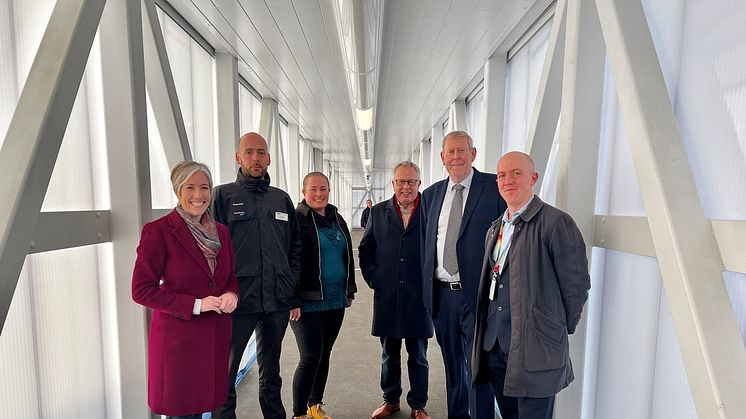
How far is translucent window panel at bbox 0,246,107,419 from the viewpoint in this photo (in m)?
1.35

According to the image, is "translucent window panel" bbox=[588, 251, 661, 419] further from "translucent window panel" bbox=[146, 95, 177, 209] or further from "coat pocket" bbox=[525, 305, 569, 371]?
"translucent window panel" bbox=[146, 95, 177, 209]

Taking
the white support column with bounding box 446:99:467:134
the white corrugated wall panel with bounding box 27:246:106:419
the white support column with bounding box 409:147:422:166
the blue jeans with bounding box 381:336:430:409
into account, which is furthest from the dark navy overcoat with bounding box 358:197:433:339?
the white support column with bounding box 409:147:422:166

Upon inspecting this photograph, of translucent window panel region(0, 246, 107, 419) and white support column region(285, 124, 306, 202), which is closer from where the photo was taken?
translucent window panel region(0, 246, 107, 419)

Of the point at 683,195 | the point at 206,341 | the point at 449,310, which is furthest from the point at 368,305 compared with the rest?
the point at 683,195

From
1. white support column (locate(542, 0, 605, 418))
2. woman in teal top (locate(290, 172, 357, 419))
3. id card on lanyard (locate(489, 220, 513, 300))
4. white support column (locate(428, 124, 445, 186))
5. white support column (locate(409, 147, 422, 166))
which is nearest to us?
id card on lanyard (locate(489, 220, 513, 300))

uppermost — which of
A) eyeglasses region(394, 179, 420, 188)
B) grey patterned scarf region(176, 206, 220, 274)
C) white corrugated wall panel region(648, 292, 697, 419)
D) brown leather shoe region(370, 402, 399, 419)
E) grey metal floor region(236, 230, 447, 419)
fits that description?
eyeglasses region(394, 179, 420, 188)

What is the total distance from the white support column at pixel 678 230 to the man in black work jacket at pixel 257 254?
168 cm

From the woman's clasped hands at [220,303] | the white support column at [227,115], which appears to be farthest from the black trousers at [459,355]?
the white support column at [227,115]

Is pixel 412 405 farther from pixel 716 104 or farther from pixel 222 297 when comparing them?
pixel 716 104

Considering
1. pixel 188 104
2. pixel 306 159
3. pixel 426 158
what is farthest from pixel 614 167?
pixel 306 159

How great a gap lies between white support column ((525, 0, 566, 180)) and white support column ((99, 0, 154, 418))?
2085 millimetres

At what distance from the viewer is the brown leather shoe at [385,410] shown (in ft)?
8.52

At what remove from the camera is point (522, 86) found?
10.5 ft

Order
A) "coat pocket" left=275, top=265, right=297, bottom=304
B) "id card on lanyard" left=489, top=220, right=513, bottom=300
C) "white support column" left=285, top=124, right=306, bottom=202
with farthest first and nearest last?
"white support column" left=285, top=124, right=306, bottom=202 < "coat pocket" left=275, top=265, right=297, bottom=304 < "id card on lanyard" left=489, top=220, right=513, bottom=300
